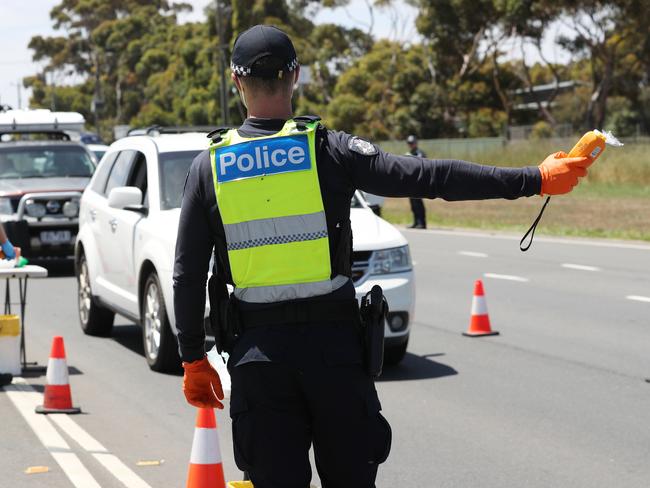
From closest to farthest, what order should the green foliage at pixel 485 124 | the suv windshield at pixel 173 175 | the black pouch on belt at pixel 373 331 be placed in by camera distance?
1. the black pouch on belt at pixel 373 331
2. the suv windshield at pixel 173 175
3. the green foliage at pixel 485 124

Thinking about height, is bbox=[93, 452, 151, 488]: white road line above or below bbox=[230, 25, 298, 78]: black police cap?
below

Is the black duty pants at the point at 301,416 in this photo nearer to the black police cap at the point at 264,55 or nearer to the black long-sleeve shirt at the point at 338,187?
the black long-sleeve shirt at the point at 338,187

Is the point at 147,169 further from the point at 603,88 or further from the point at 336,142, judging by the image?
the point at 603,88

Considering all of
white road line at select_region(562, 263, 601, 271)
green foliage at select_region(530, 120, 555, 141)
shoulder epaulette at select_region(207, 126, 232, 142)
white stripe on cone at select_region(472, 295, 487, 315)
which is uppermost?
shoulder epaulette at select_region(207, 126, 232, 142)

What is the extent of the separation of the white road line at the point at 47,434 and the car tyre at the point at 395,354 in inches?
103

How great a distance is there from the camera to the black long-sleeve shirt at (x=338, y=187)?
3.83 metres

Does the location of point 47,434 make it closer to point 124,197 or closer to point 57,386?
point 57,386

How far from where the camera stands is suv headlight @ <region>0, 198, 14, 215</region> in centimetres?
1747

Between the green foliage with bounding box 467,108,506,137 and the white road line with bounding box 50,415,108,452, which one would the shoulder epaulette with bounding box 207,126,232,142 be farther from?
the green foliage with bounding box 467,108,506,137

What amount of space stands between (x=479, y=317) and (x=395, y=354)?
6.01 ft

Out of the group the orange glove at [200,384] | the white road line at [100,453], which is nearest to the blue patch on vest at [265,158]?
the orange glove at [200,384]

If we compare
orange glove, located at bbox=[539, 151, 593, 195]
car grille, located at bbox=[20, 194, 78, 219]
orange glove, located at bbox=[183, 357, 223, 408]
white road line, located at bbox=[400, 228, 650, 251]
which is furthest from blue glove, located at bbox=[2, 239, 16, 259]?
white road line, located at bbox=[400, 228, 650, 251]

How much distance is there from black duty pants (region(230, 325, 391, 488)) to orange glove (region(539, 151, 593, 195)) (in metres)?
0.75

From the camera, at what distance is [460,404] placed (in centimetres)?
837
